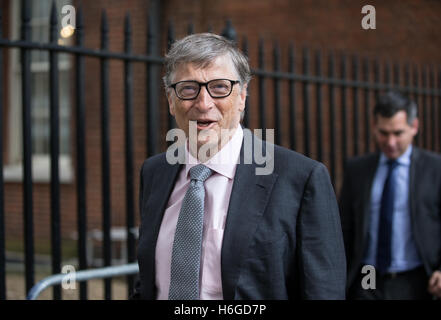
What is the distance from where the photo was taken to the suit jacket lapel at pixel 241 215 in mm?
1785

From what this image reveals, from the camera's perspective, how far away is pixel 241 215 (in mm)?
1837

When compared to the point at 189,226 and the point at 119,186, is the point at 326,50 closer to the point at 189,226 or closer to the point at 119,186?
the point at 119,186

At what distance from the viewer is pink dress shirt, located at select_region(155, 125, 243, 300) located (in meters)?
1.82

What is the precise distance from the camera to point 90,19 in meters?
7.95

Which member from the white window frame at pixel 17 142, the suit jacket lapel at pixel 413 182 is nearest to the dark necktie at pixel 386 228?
the suit jacket lapel at pixel 413 182

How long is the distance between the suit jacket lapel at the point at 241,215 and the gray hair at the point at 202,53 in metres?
0.32

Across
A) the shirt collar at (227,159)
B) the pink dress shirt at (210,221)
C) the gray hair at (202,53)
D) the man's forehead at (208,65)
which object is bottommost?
the pink dress shirt at (210,221)

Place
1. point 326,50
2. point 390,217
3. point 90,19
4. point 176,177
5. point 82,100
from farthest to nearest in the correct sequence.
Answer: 1. point 90,19
2. point 326,50
3. point 390,217
4. point 82,100
5. point 176,177

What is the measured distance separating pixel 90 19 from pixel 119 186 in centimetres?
235

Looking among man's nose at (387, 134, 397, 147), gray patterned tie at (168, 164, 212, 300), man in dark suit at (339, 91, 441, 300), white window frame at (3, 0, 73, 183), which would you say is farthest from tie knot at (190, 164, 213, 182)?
white window frame at (3, 0, 73, 183)

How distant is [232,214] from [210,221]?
83 mm

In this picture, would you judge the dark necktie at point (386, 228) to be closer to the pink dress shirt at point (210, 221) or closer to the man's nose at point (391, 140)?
the man's nose at point (391, 140)

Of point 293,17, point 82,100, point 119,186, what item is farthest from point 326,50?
point 82,100

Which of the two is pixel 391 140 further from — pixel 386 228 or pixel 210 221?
pixel 210 221
